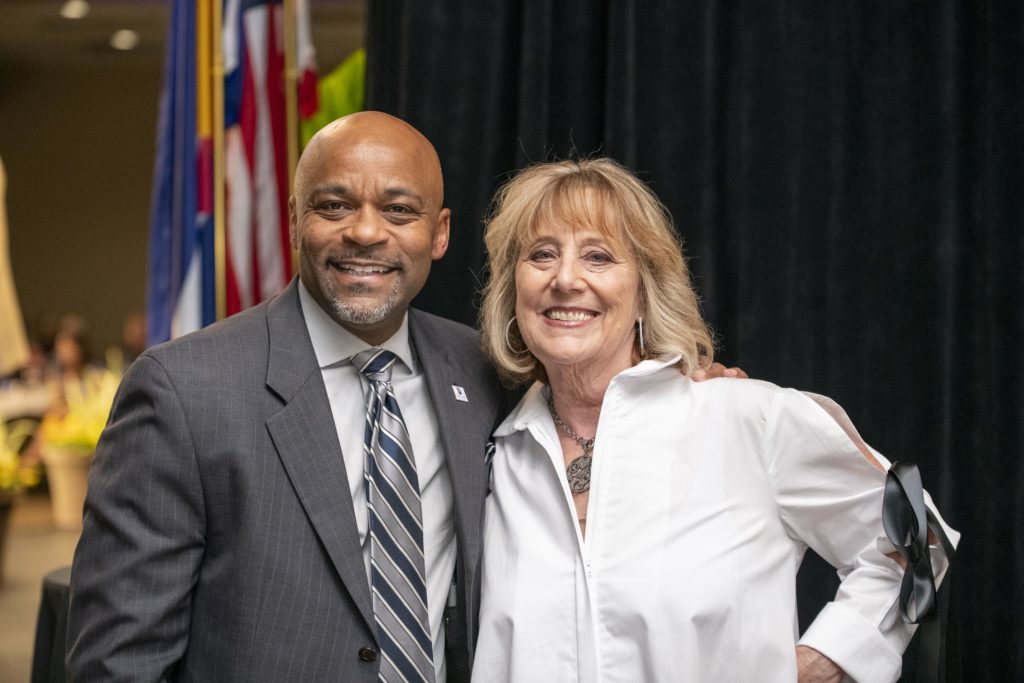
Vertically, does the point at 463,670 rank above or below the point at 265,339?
below

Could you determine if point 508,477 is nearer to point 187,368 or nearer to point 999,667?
point 187,368

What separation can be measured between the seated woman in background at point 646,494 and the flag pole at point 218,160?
1.51 m

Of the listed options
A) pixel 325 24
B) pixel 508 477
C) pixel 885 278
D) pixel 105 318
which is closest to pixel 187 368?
pixel 508 477

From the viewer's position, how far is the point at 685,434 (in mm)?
1913

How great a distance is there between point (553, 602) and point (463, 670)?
0.24 m

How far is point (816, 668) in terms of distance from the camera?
6.07 ft

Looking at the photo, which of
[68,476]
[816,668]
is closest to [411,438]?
[816,668]

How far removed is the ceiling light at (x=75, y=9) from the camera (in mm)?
9086

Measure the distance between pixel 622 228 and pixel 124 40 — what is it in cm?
962

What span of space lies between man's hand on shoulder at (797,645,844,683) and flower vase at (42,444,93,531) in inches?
179

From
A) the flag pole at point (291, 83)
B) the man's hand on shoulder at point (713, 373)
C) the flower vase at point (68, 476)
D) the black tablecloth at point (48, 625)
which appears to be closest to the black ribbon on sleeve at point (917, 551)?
the man's hand on shoulder at point (713, 373)

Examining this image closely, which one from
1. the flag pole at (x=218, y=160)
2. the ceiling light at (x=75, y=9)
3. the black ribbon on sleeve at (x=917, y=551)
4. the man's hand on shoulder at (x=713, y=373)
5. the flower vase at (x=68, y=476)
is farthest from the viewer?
the ceiling light at (x=75, y=9)

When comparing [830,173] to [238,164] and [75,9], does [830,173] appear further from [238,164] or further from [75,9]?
[75,9]

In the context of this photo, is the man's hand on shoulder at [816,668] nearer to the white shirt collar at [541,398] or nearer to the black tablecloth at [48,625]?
the white shirt collar at [541,398]
